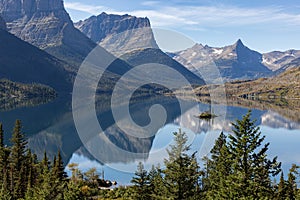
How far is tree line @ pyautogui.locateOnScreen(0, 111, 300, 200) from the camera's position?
3331 centimetres

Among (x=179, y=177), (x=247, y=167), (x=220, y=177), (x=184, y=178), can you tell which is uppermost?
(x=247, y=167)

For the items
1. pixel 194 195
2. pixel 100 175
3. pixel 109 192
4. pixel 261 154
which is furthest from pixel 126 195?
pixel 261 154

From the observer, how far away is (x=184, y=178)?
35312mm

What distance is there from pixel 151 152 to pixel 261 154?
70528 mm

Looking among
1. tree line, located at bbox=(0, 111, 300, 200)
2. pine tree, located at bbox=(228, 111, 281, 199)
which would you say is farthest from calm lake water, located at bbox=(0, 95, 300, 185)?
pine tree, located at bbox=(228, 111, 281, 199)

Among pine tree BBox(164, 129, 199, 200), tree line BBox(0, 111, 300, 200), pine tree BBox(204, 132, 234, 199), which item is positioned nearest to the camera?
tree line BBox(0, 111, 300, 200)

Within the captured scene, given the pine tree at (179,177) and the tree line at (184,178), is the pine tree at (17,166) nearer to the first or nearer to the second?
the tree line at (184,178)

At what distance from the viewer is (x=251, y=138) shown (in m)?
33.4

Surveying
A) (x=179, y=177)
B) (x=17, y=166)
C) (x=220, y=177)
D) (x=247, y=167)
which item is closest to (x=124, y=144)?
(x=17, y=166)

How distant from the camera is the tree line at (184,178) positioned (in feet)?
109

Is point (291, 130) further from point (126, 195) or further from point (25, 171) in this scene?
point (25, 171)

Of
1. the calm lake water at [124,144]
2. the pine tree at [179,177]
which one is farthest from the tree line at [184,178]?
the calm lake water at [124,144]

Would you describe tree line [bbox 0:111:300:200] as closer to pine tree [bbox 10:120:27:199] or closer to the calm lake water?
pine tree [bbox 10:120:27:199]

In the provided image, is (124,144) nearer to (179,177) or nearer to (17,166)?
(17,166)
